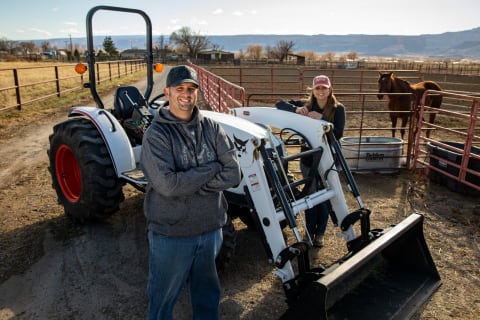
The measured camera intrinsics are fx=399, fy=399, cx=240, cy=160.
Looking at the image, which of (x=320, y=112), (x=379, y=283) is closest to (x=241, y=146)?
(x=320, y=112)

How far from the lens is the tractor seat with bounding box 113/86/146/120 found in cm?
465

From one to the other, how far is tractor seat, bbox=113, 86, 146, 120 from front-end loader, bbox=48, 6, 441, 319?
0.11 ft

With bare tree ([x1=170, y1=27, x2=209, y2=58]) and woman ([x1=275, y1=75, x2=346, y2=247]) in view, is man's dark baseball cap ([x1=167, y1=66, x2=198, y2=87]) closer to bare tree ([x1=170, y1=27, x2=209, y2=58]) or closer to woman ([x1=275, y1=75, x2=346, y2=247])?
woman ([x1=275, y1=75, x2=346, y2=247])

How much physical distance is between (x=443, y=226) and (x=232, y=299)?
9.18 feet

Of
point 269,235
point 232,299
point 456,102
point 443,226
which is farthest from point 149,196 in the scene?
point 456,102

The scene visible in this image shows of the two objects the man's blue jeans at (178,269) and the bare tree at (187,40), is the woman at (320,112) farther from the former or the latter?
the bare tree at (187,40)

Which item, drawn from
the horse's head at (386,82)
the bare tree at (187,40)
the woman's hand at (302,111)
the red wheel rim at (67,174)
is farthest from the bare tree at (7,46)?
the woman's hand at (302,111)

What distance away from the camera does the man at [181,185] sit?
80.7 inches

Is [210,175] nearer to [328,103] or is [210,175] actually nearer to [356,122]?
[328,103]

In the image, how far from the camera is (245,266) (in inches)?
144

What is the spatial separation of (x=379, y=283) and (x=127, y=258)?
2.24 meters

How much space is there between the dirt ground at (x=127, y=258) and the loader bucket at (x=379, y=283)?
200 mm

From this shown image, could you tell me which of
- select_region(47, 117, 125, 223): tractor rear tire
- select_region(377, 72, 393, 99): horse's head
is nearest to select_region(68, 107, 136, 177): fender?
select_region(47, 117, 125, 223): tractor rear tire

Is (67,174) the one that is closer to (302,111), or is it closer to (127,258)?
(127,258)
